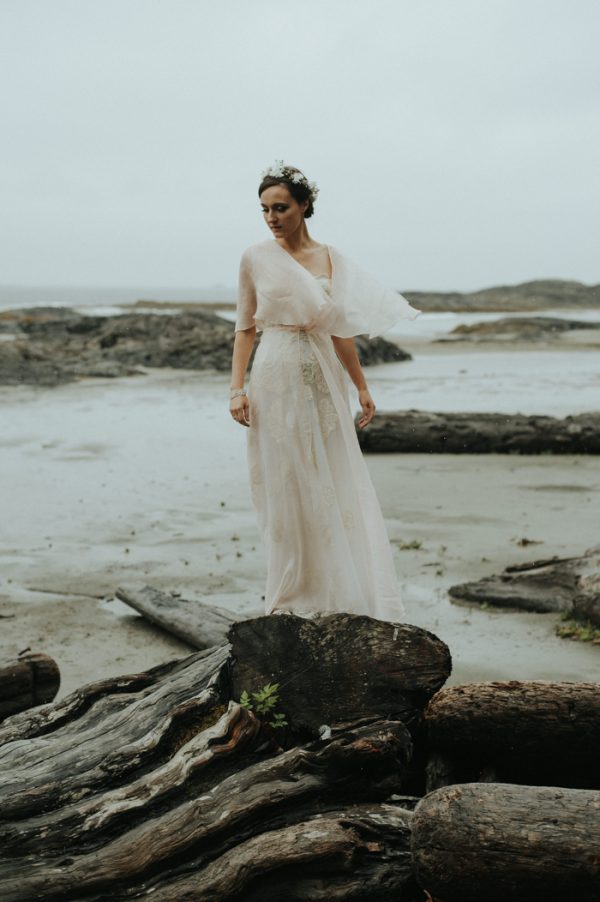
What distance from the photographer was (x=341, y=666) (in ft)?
11.6

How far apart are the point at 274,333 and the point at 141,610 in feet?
7.11

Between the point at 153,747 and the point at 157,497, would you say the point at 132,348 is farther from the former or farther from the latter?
the point at 153,747

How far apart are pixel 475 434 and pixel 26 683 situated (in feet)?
27.5

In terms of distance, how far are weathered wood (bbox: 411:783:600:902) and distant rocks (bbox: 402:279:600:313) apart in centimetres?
7307

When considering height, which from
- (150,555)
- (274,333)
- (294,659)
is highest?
(274,333)

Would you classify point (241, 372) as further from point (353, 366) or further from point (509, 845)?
point (509, 845)

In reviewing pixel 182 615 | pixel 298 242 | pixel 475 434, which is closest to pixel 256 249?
pixel 298 242

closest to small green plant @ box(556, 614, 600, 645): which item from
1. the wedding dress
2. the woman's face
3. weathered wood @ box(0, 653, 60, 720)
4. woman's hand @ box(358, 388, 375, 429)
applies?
the wedding dress

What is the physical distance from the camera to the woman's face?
4.82 metres

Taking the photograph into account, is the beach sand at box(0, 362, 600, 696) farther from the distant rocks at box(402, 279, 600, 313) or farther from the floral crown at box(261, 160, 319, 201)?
the distant rocks at box(402, 279, 600, 313)

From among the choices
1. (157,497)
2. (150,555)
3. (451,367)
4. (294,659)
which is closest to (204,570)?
(150,555)

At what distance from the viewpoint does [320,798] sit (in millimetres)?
3215

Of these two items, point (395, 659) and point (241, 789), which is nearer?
point (241, 789)

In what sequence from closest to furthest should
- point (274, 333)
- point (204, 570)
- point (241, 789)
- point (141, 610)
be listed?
point (241, 789), point (274, 333), point (141, 610), point (204, 570)
